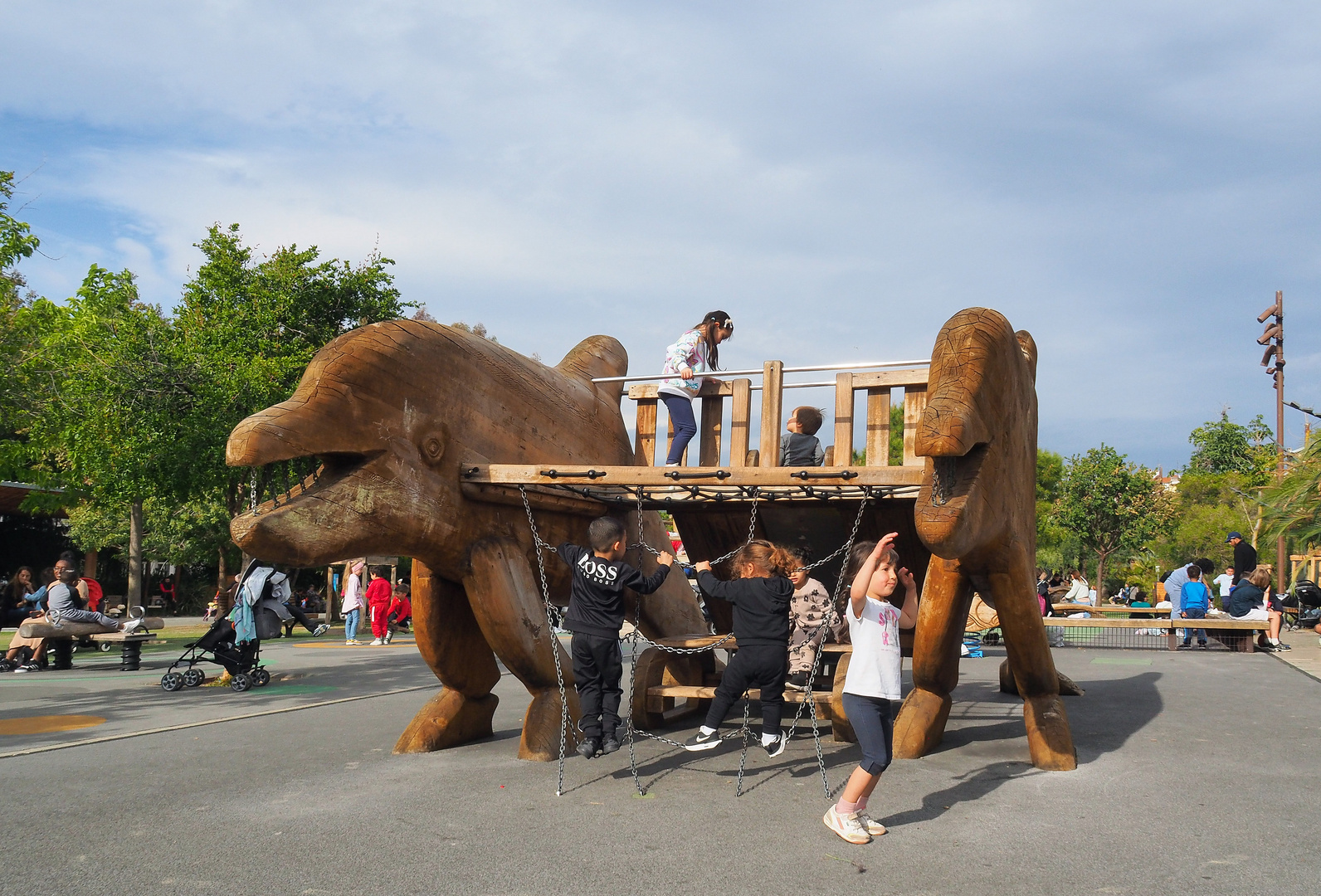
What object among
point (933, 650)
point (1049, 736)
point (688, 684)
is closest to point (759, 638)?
point (933, 650)

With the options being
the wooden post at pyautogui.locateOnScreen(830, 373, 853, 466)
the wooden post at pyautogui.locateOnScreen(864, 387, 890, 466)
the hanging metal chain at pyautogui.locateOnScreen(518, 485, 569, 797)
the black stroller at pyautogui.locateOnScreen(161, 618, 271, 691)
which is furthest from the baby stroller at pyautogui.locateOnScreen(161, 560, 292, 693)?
the wooden post at pyautogui.locateOnScreen(864, 387, 890, 466)

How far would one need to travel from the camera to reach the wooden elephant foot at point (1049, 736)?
6188 mm

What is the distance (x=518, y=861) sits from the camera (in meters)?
4.23

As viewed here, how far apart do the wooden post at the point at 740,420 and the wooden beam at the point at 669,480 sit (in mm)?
1035

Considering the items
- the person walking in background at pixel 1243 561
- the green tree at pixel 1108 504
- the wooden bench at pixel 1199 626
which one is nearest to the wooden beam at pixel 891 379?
the wooden bench at pixel 1199 626

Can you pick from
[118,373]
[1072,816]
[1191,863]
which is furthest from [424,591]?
[118,373]

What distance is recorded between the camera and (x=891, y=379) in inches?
268

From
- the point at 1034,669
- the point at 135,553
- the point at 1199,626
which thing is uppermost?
the point at 135,553

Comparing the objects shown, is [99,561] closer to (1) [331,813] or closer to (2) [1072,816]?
(1) [331,813]

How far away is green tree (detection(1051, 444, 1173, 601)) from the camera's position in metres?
32.1

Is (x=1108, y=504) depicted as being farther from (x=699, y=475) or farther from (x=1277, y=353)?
(x=699, y=475)

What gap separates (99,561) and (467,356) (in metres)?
30.9

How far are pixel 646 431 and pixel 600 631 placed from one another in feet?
7.32

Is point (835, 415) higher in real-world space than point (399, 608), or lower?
higher
